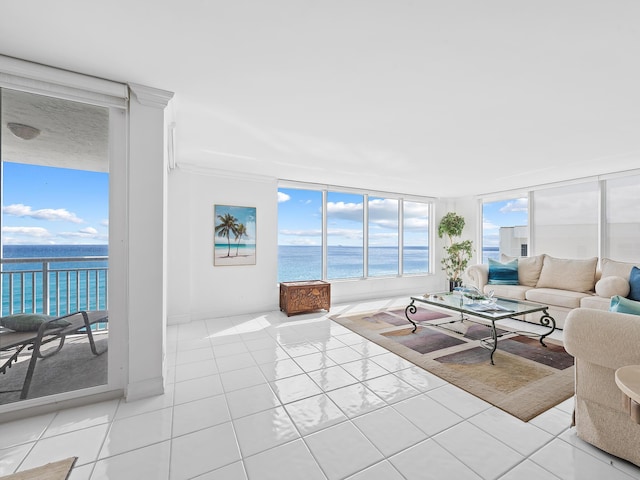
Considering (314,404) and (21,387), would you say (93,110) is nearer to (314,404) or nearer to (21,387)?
(21,387)

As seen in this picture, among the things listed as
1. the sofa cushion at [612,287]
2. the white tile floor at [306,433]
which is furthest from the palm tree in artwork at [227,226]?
the sofa cushion at [612,287]

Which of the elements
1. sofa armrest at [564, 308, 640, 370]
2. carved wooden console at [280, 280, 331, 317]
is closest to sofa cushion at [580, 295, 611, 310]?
sofa armrest at [564, 308, 640, 370]

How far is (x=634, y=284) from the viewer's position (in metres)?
3.63

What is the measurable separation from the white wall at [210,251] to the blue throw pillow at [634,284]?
5123mm

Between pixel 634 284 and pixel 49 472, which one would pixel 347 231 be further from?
pixel 49 472

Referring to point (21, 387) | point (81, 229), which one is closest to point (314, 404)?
point (21, 387)

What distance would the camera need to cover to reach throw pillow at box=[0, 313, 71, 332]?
1968 mm

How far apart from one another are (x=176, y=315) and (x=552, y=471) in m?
4.47

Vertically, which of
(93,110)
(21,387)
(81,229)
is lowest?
(21,387)

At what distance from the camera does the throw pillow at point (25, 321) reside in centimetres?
197

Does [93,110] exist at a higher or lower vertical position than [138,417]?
higher

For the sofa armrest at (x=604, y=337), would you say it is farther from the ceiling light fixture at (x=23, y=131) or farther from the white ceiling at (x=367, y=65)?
the ceiling light fixture at (x=23, y=131)

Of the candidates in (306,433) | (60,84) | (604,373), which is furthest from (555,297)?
(60,84)

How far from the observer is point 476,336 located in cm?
377
